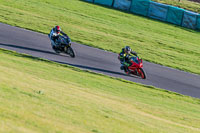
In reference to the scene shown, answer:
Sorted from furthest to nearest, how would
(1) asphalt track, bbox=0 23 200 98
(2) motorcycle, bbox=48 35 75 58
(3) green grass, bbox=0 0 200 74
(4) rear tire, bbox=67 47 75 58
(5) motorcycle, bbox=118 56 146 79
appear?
(3) green grass, bbox=0 0 200 74, (4) rear tire, bbox=67 47 75 58, (2) motorcycle, bbox=48 35 75 58, (1) asphalt track, bbox=0 23 200 98, (5) motorcycle, bbox=118 56 146 79

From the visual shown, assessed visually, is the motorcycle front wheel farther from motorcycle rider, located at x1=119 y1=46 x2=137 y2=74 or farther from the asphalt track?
motorcycle rider, located at x1=119 y1=46 x2=137 y2=74

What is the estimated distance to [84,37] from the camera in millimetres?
24125

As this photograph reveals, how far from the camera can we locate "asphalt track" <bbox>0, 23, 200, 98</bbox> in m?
18.6

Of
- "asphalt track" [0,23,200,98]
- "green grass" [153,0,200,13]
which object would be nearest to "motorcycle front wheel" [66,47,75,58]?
"asphalt track" [0,23,200,98]

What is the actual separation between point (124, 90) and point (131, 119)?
505 cm

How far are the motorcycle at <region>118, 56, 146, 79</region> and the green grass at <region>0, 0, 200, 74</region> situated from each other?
3.66 meters

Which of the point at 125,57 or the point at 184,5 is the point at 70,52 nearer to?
the point at 125,57

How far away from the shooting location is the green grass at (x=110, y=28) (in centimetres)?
2372

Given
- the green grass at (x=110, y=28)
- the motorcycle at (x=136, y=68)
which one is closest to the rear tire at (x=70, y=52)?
the motorcycle at (x=136, y=68)

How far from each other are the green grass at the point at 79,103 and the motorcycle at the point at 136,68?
122 cm

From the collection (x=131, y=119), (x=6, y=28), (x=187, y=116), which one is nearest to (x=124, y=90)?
(x=187, y=116)

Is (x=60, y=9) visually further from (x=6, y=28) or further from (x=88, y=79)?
(x=88, y=79)

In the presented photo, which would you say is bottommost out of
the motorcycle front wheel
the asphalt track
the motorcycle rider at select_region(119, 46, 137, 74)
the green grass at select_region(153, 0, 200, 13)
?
the asphalt track

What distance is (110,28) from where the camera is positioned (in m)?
27.5
